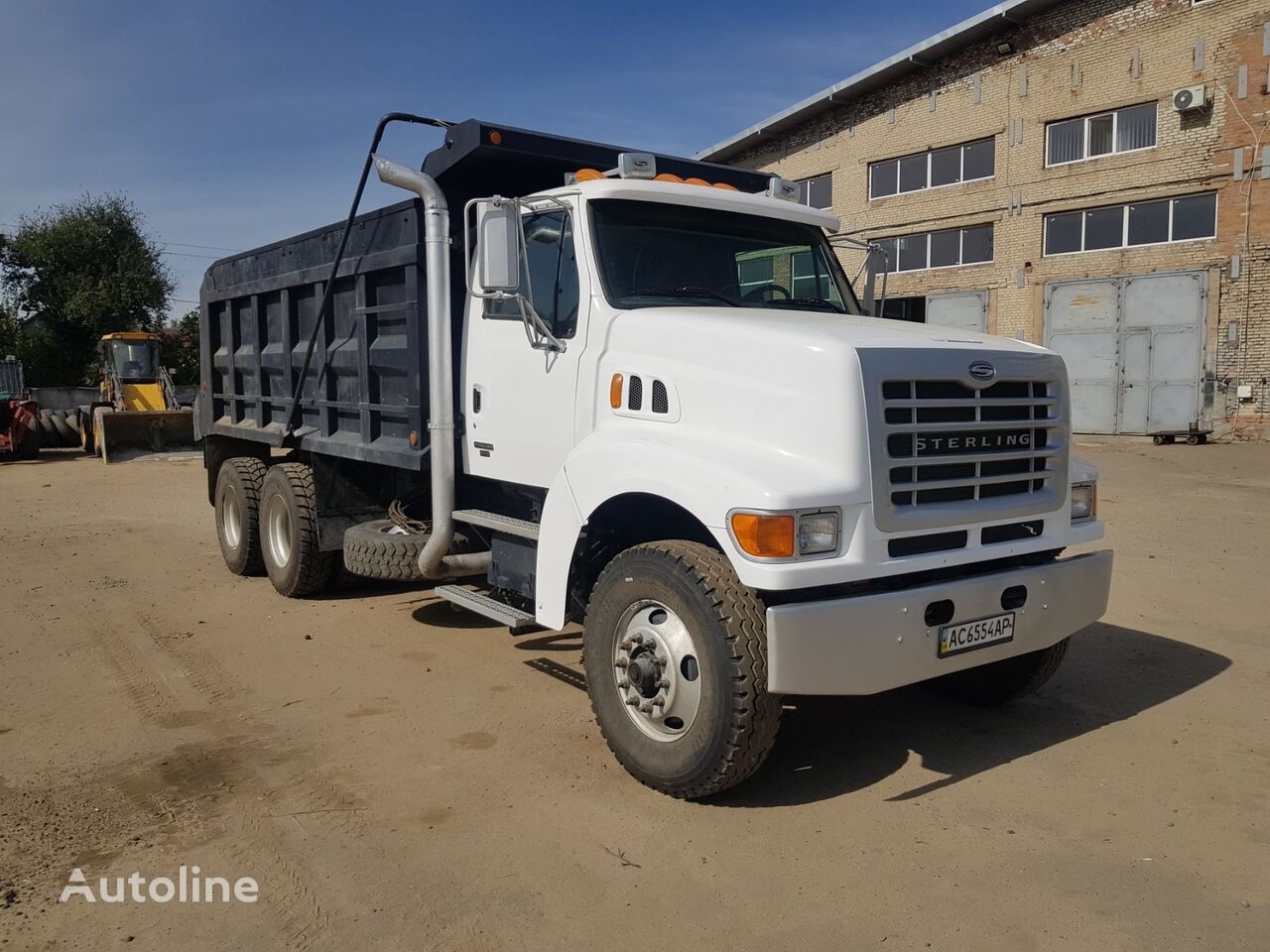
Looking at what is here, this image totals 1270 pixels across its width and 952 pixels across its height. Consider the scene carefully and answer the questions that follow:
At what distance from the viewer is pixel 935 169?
26.2 metres

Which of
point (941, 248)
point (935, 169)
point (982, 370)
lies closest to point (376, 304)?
point (982, 370)

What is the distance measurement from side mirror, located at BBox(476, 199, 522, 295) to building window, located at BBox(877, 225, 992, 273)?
22142 millimetres

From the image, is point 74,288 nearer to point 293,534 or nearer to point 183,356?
point 183,356

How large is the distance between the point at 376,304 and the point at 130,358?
74.2 feet

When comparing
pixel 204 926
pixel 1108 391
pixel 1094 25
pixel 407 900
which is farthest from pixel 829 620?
pixel 1094 25

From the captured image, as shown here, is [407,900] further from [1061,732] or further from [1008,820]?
[1061,732]

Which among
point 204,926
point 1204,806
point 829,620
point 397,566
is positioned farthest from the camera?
point 397,566

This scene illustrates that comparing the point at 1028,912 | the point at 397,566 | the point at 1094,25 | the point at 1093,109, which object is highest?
the point at 1094,25

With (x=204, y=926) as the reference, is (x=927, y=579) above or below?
above

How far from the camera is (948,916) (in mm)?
3189

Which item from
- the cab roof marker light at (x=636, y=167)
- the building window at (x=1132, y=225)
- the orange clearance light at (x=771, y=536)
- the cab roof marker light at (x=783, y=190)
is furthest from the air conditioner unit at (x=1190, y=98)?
the orange clearance light at (x=771, y=536)

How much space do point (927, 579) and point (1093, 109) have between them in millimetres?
22745

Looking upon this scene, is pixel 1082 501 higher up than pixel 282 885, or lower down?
higher up

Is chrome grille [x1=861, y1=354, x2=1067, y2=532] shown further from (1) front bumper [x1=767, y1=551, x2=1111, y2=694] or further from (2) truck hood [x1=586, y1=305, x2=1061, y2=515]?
(1) front bumper [x1=767, y1=551, x2=1111, y2=694]
